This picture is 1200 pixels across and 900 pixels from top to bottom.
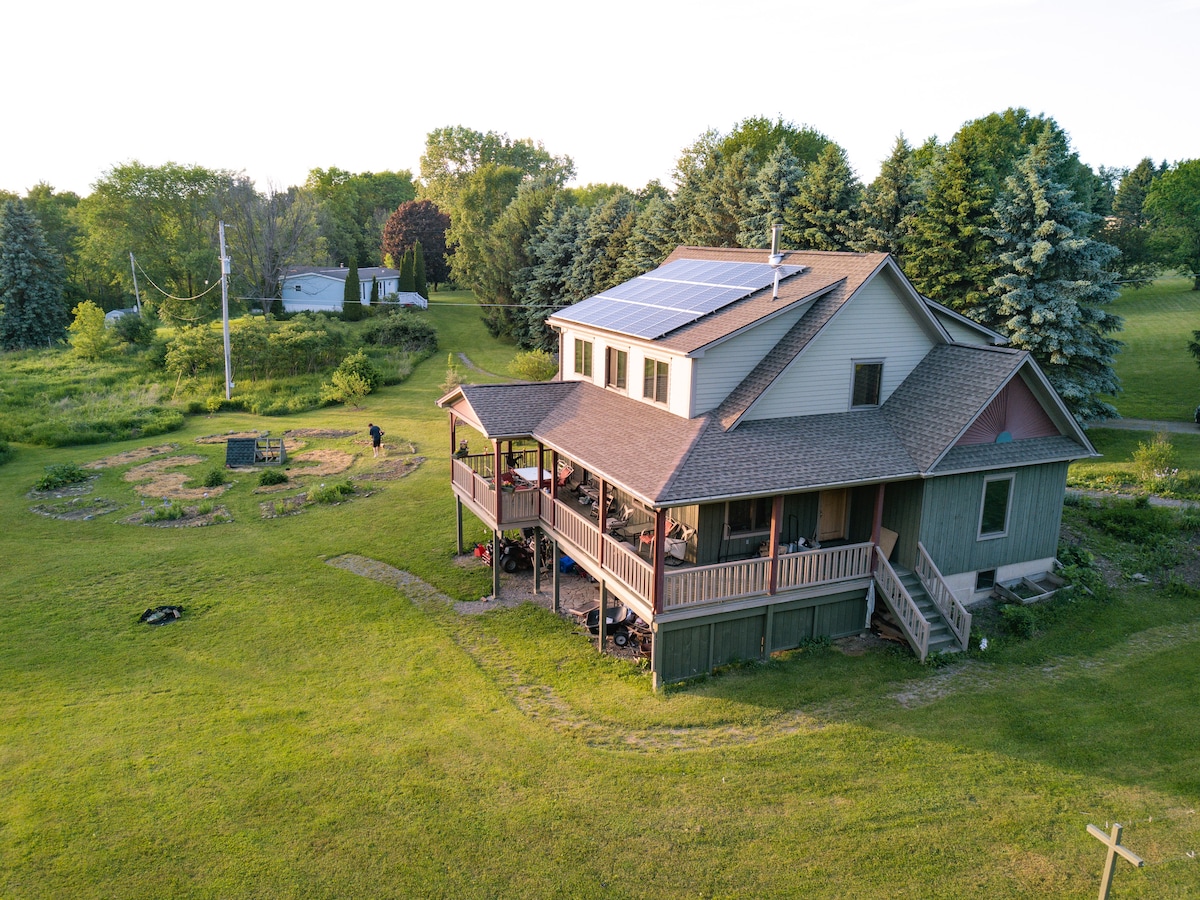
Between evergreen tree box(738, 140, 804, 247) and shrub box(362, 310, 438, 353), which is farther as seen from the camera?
shrub box(362, 310, 438, 353)

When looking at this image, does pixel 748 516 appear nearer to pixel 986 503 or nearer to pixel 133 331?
pixel 986 503

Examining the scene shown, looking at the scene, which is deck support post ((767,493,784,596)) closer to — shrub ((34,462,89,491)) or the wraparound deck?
the wraparound deck

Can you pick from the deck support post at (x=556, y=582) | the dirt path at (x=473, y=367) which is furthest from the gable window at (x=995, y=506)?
the dirt path at (x=473, y=367)

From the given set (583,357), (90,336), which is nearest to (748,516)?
(583,357)

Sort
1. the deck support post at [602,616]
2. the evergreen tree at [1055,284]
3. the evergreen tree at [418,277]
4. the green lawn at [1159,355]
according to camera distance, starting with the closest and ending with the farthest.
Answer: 1. the deck support post at [602,616]
2. the evergreen tree at [1055,284]
3. the green lawn at [1159,355]
4. the evergreen tree at [418,277]

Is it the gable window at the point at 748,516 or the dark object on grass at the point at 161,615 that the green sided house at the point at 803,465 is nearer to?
the gable window at the point at 748,516

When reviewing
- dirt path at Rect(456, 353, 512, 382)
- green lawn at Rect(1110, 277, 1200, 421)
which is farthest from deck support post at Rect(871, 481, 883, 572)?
dirt path at Rect(456, 353, 512, 382)
